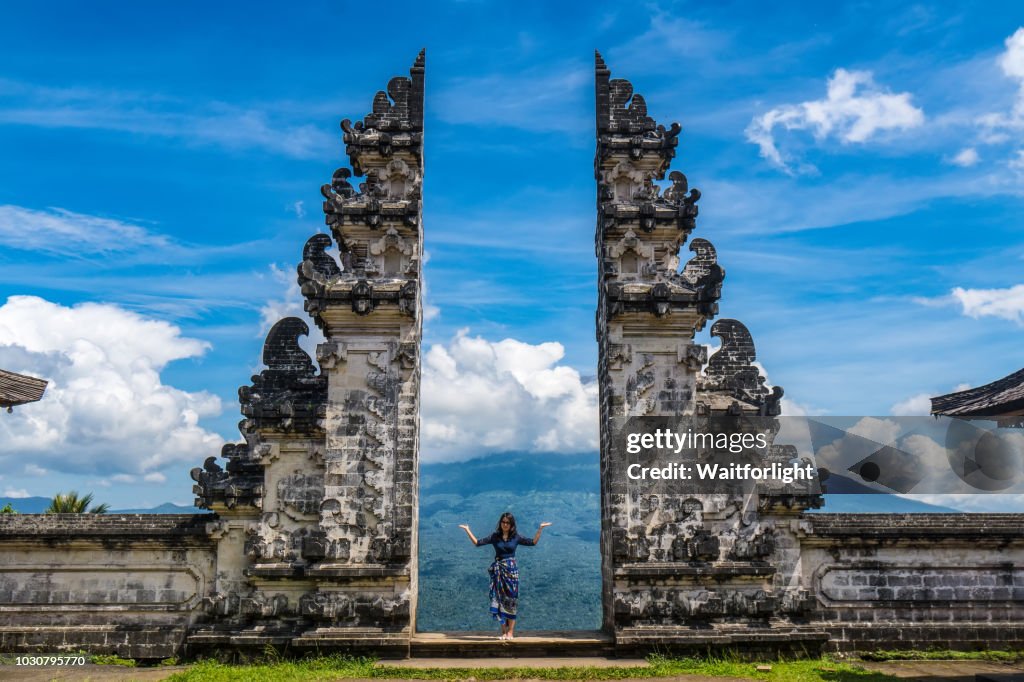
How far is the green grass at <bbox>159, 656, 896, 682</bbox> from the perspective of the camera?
11875mm

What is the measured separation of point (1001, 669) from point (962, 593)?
1648mm

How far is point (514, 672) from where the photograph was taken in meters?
12.0

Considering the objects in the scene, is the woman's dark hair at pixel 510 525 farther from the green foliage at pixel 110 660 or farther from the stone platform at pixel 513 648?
the green foliage at pixel 110 660

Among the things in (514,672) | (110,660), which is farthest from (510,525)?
(110,660)

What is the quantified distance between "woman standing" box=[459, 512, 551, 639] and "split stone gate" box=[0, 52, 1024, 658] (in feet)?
4.83

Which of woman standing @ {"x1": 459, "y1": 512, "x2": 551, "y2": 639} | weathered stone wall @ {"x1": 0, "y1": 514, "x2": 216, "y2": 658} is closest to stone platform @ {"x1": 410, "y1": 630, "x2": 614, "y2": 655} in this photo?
woman standing @ {"x1": 459, "y1": 512, "x2": 551, "y2": 639}

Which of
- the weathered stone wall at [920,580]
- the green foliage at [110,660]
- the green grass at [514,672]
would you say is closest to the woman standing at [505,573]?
the green grass at [514,672]

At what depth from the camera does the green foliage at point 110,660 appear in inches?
525

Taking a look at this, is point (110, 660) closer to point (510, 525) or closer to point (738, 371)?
point (510, 525)

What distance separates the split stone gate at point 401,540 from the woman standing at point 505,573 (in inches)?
58.0

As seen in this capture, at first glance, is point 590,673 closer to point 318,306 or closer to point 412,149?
point 318,306

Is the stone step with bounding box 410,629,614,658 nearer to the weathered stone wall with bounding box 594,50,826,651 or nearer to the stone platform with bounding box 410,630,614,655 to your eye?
→ the stone platform with bounding box 410,630,614,655

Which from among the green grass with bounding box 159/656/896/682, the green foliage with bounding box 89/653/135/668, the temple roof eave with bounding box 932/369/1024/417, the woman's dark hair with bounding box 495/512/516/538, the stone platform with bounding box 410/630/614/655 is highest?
the temple roof eave with bounding box 932/369/1024/417

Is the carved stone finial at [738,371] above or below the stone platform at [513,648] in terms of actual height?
above
